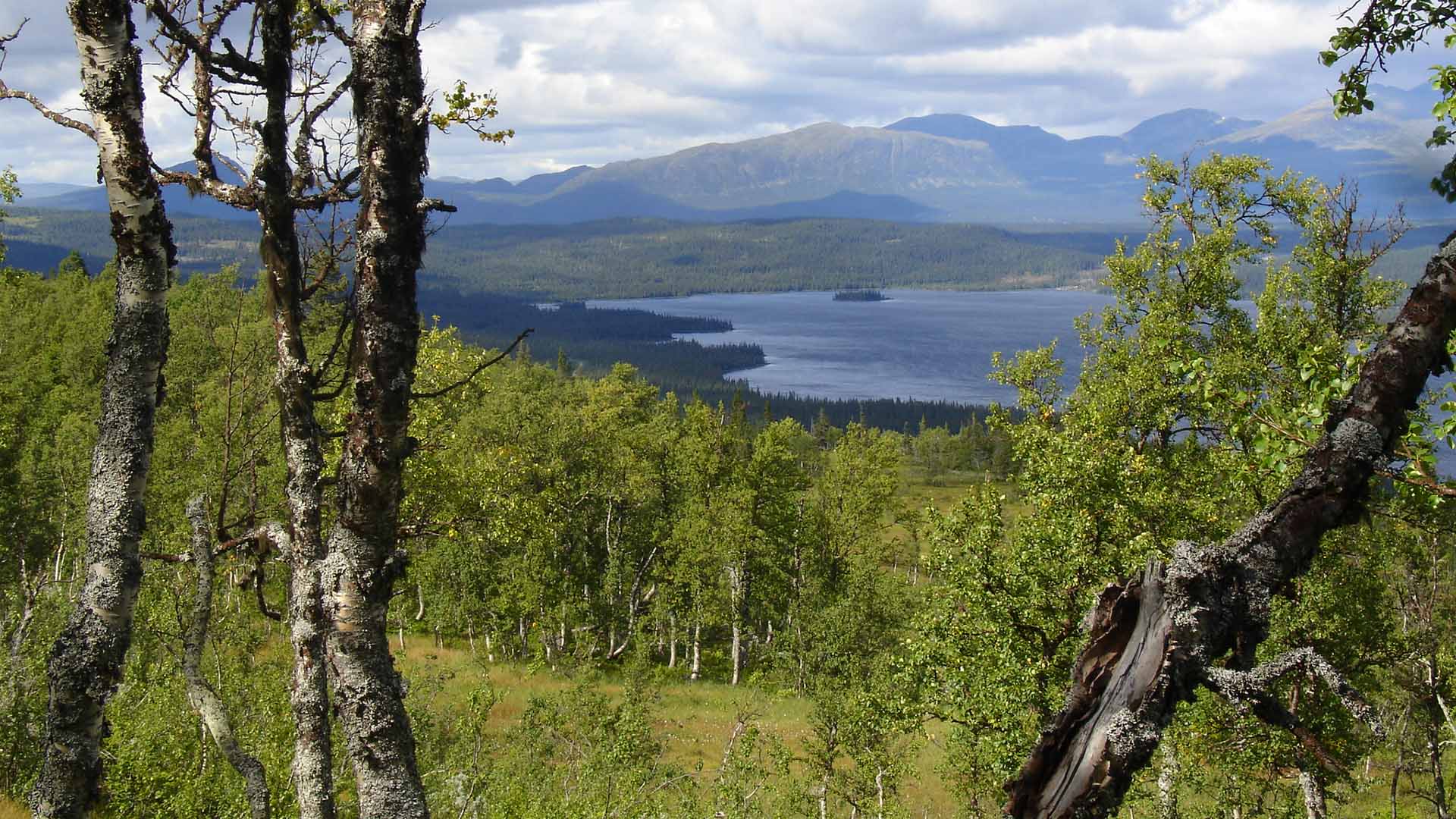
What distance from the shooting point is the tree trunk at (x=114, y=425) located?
19.2 feet

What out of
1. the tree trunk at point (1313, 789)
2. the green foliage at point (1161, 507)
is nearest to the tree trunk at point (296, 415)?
the green foliage at point (1161, 507)

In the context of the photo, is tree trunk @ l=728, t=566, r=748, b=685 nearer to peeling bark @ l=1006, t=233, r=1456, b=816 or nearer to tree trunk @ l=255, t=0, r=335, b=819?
tree trunk @ l=255, t=0, r=335, b=819

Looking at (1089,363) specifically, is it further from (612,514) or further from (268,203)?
(612,514)

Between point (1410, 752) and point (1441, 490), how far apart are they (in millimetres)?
22820

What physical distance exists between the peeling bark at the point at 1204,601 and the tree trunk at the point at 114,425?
6069mm

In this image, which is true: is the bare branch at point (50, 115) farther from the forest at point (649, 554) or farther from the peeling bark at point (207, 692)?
the peeling bark at point (207, 692)

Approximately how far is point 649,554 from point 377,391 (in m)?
52.6

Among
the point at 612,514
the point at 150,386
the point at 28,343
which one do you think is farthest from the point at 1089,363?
the point at 28,343

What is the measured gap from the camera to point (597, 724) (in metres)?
27.6

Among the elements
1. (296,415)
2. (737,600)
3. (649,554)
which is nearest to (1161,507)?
(296,415)

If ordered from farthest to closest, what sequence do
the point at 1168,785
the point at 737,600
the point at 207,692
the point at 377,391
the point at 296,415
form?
the point at 737,600
the point at 1168,785
the point at 207,692
the point at 296,415
the point at 377,391

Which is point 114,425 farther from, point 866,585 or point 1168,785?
point 866,585

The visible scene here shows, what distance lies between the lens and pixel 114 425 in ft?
20.0

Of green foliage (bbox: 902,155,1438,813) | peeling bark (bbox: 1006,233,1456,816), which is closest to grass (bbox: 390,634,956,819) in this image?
green foliage (bbox: 902,155,1438,813)
